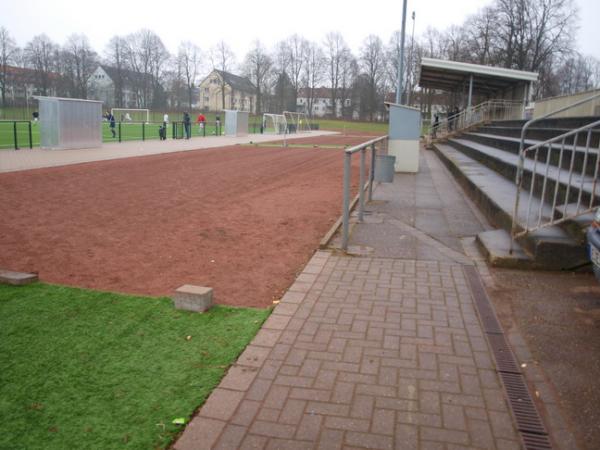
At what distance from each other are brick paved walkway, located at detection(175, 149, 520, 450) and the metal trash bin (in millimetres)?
4491

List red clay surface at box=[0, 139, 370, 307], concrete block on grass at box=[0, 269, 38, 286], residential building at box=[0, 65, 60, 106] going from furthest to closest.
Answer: residential building at box=[0, 65, 60, 106]
red clay surface at box=[0, 139, 370, 307]
concrete block on grass at box=[0, 269, 38, 286]

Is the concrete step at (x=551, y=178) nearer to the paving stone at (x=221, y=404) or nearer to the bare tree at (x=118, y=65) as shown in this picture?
the paving stone at (x=221, y=404)

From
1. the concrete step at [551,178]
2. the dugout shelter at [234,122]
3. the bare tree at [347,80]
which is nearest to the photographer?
the concrete step at [551,178]

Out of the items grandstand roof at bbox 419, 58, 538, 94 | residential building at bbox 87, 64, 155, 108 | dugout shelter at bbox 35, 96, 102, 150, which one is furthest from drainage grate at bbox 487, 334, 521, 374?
residential building at bbox 87, 64, 155, 108

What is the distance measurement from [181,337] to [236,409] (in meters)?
1.13

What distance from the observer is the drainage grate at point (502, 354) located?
3.54m

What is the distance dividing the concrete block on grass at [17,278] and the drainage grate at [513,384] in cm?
423

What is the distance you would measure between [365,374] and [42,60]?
95342mm

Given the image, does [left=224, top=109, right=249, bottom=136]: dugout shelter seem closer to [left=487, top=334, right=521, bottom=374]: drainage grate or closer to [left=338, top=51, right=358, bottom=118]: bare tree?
[left=487, top=334, right=521, bottom=374]: drainage grate

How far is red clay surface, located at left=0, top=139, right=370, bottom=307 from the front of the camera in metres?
5.55

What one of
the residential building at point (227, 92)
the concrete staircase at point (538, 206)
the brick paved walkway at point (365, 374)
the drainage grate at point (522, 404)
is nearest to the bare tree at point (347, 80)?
the residential building at point (227, 92)

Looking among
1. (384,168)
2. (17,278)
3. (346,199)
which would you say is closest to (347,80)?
(384,168)

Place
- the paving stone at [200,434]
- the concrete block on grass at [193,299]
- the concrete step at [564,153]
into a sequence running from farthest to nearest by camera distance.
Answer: the concrete step at [564,153]
the concrete block on grass at [193,299]
the paving stone at [200,434]

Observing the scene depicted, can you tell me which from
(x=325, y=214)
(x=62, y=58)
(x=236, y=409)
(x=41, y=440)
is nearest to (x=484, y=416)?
(x=236, y=409)
